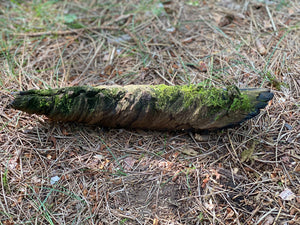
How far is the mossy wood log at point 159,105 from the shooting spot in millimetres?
2098

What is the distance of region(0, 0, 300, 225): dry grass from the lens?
1857 millimetres

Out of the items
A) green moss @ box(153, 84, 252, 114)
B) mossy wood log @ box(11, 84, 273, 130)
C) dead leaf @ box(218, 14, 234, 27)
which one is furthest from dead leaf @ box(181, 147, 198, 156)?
dead leaf @ box(218, 14, 234, 27)

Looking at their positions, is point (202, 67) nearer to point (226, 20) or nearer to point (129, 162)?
point (226, 20)

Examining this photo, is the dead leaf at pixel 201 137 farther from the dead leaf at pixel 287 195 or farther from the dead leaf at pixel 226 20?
the dead leaf at pixel 226 20

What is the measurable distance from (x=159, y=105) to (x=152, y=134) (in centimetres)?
27

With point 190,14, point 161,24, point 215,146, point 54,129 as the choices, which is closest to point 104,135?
point 54,129

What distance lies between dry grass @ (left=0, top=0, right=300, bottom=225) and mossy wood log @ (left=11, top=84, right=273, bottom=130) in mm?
132

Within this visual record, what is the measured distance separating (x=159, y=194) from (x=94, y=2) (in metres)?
2.74

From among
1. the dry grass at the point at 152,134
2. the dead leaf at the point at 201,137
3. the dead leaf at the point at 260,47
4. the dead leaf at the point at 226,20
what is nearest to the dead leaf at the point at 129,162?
the dry grass at the point at 152,134

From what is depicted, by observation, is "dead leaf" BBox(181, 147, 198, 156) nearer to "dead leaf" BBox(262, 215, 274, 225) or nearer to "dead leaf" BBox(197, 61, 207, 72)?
"dead leaf" BBox(262, 215, 274, 225)

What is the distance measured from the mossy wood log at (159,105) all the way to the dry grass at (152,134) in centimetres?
13

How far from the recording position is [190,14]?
3.38 metres

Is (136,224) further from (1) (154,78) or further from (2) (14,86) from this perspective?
(2) (14,86)

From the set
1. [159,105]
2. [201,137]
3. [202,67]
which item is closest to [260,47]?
[202,67]
